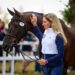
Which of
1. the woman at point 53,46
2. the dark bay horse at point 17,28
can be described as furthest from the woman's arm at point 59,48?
the dark bay horse at point 17,28

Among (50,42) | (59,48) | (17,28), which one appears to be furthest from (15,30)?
(59,48)

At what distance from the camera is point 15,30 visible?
866 centimetres

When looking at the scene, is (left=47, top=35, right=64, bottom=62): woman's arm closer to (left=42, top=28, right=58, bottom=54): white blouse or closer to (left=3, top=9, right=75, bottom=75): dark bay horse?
(left=42, top=28, right=58, bottom=54): white blouse

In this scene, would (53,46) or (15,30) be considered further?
(15,30)

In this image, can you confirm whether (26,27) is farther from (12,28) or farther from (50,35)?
(50,35)

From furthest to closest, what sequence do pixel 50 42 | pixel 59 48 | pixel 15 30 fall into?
pixel 15 30
pixel 50 42
pixel 59 48

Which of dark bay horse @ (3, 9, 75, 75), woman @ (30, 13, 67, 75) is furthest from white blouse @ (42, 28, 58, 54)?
dark bay horse @ (3, 9, 75, 75)

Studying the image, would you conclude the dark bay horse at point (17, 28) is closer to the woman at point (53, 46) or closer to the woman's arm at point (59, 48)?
the woman at point (53, 46)

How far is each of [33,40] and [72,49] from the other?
3546mm

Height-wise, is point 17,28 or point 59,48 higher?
point 17,28

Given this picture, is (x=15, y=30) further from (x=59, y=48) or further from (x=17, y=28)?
(x=59, y=48)

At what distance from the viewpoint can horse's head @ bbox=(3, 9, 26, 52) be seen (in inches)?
337

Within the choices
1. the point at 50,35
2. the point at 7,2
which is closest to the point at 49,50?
the point at 50,35

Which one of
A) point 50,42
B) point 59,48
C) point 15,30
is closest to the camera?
point 59,48
